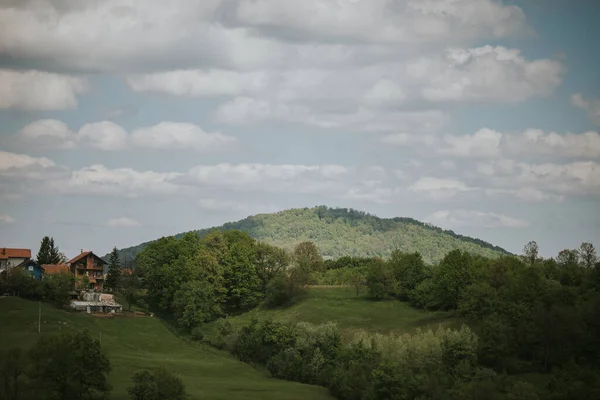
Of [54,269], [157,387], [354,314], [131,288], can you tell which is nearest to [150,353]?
[157,387]

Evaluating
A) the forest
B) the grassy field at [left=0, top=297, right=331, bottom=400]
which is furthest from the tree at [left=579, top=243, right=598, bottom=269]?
the grassy field at [left=0, top=297, right=331, bottom=400]

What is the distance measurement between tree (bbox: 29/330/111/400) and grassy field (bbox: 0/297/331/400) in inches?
103

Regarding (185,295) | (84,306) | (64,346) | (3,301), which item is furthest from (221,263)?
(64,346)

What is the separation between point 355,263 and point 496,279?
67697mm

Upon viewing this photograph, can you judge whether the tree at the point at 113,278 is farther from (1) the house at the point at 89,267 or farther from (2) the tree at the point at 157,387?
(2) the tree at the point at 157,387

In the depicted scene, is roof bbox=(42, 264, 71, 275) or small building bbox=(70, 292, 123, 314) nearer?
small building bbox=(70, 292, 123, 314)

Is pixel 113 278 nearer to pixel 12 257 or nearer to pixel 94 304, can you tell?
pixel 12 257

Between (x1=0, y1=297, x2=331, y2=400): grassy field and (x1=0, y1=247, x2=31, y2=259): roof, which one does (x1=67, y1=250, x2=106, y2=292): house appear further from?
(x1=0, y1=297, x2=331, y2=400): grassy field

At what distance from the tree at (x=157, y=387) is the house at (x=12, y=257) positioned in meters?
76.8

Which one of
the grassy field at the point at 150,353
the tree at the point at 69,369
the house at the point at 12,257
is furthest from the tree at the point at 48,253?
the tree at the point at 69,369

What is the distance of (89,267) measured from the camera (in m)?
154

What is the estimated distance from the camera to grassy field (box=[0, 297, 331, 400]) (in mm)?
85688

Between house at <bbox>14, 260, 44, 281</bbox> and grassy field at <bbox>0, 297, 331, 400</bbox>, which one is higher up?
house at <bbox>14, 260, 44, 281</bbox>

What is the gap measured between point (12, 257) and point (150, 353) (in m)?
56.1
